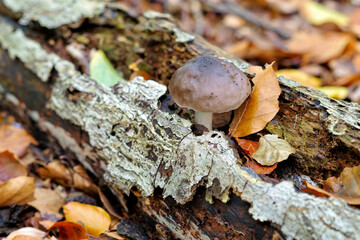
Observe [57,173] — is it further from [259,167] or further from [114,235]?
[259,167]

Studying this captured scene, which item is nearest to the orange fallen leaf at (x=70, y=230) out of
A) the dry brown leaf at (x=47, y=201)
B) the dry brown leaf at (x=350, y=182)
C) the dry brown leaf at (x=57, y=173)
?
the dry brown leaf at (x=47, y=201)

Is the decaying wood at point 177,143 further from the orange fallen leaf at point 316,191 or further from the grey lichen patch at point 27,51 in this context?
the orange fallen leaf at point 316,191

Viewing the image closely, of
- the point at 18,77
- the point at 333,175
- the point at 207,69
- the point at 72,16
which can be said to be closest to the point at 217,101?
the point at 207,69

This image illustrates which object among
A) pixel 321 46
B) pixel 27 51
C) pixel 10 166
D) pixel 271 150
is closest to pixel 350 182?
pixel 271 150

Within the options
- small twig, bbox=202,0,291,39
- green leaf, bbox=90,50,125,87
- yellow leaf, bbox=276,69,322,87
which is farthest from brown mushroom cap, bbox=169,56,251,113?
small twig, bbox=202,0,291,39

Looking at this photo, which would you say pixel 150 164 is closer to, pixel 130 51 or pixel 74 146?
pixel 74 146

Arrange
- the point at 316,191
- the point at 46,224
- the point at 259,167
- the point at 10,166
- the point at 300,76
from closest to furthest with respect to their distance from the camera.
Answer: the point at 316,191 → the point at 259,167 → the point at 46,224 → the point at 10,166 → the point at 300,76

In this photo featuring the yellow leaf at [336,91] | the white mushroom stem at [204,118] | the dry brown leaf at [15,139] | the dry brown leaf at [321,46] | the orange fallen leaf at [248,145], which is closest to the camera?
the orange fallen leaf at [248,145]
